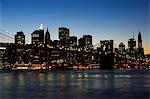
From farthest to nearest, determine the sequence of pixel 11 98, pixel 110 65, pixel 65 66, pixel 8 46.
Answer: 1. pixel 65 66
2. pixel 110 65
3. pixel 8 46
4. pixel 11 98

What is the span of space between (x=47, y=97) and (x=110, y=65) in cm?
7510

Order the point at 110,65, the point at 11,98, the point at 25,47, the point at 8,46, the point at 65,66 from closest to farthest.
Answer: the point at 11,98
the point at 8,46
the point at 25,47
the point at 110,65
the point at 65,66

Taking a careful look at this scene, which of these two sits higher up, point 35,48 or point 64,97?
point 35,48

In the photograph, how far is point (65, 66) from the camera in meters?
133

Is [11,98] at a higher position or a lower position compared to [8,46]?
lower

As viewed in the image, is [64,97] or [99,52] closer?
[64,97]

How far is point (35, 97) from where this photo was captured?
77.5ft

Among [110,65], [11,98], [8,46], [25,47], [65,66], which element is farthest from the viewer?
[65,66]

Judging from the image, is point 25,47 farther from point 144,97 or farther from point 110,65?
point 144,97

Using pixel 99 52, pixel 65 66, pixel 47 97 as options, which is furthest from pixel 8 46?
pixel 65 66

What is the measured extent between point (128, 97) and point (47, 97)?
4722 millimetres

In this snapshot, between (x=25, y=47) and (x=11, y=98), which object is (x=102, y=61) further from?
(x=11, y=98)

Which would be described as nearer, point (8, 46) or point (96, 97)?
point (96, 97)

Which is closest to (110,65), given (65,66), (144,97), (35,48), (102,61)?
(102,61)
